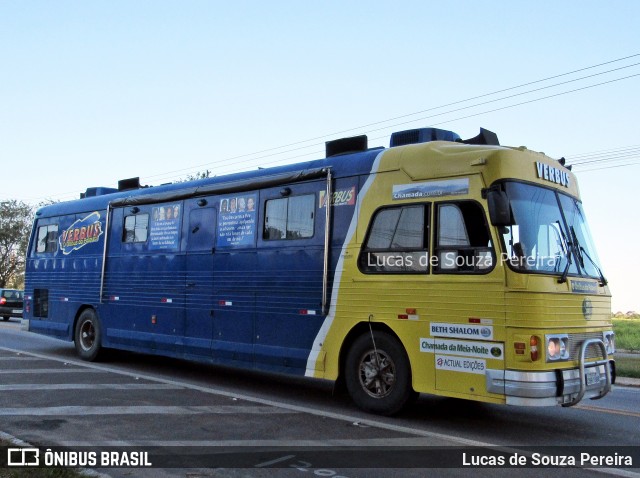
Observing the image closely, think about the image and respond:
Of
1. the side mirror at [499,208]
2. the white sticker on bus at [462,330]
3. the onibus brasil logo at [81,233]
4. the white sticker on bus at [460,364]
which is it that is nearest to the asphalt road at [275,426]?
the white sticker on bus at [460,364]

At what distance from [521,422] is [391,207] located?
10.5 feet

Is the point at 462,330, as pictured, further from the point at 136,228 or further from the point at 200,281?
the point at 136,228

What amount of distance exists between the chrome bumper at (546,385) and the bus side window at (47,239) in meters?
11.3

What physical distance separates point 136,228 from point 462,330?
7478mm

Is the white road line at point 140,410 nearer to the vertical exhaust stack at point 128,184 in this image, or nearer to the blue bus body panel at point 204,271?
the blue bus body panel at point 204,271

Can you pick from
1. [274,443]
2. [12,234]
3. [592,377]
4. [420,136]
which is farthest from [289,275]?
[12,234]

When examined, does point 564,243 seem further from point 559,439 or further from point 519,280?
point 559,439

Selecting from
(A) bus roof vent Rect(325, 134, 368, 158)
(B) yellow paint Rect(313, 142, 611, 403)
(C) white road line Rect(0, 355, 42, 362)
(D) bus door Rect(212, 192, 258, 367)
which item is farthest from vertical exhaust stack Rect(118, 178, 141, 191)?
(B) yellow paint Rect(313, 142, 611, 403)

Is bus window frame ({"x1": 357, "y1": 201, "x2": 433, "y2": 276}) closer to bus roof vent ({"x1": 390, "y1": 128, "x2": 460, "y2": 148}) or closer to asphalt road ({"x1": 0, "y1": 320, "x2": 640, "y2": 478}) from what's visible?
bus roof vent ({"x1": 390, "y1": 128, "x2": 460, "y2": 148})

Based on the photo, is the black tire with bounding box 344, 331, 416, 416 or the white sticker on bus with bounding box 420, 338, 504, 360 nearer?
the white sticker on bus with bounding box 420, 338, 504, 360

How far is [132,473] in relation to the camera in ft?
17.0

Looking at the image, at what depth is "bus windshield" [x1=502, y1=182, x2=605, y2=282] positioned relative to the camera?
257 inches

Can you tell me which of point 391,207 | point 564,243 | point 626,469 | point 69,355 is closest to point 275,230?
point 391,207

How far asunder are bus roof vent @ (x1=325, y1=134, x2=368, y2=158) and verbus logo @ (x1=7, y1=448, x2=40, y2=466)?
18.0ft
